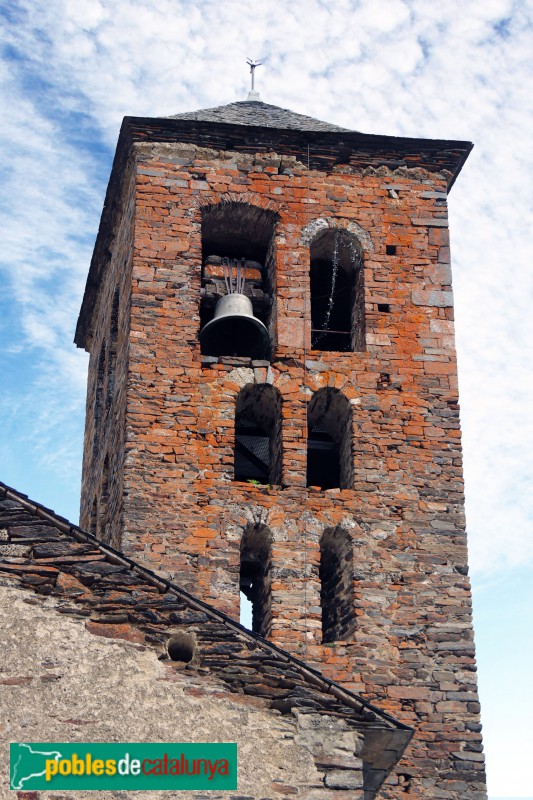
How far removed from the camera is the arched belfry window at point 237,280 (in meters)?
14.6

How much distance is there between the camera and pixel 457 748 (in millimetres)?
12711

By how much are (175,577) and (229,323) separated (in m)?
2.95

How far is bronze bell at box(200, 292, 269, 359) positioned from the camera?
14.5 m

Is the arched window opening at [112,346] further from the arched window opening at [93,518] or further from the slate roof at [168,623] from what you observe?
the slate roof at [168,623]

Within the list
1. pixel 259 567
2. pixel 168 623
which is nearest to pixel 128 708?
pixel 168 623

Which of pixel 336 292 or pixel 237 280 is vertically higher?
pixel 336 292

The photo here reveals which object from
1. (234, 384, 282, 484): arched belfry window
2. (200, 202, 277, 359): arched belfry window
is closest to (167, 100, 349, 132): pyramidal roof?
(200, 202, 277, 359): arched belfry window

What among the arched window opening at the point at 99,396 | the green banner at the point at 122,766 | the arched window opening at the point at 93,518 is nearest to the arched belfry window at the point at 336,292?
the arched window opening at the point at 99,396

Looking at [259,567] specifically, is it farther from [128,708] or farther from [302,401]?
[128,708]

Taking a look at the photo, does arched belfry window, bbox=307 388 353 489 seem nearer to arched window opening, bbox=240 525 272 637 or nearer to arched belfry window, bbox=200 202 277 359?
arched belfry window, bbox=200 202 277 359

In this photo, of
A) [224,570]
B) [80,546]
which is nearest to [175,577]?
[224,570]

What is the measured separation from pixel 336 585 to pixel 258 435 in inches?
78.6

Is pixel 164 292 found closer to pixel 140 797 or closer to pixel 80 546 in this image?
pixel 80 546

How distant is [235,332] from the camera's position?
14.9m
